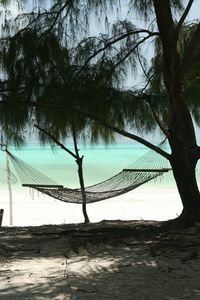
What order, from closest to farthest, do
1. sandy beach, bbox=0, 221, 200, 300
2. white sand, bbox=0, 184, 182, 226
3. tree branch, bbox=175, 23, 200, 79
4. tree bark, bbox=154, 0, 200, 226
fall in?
sandy beach, bbox=0, 221, 200, 300 → tree branch, bbox=175, 23, 200, 79 → tree bark, bbox=154, 0, 200, 226 → white sand, bbox=0, 184, 182, 226

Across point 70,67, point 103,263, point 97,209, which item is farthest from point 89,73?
point 97,209

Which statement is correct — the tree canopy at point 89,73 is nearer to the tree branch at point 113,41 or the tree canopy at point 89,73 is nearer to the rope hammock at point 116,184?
the tree branch at point 113,41

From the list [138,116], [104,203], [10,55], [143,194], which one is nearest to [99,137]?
[138,116]

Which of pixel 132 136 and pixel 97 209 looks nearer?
pixel 132 136

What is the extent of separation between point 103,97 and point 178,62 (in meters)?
0.53

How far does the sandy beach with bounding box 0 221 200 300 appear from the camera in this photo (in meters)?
2.15

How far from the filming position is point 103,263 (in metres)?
2.62

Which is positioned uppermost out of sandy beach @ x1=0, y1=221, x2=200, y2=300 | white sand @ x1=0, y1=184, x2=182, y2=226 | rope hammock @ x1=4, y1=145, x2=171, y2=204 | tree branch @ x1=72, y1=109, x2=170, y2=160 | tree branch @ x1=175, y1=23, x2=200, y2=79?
tree branch @ x1=175, y1=23, x2=200, y2=79

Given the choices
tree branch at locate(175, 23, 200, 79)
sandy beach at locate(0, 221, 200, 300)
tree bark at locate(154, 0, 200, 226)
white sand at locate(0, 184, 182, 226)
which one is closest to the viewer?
sandy beach at locate(0, 221, 200, 300)

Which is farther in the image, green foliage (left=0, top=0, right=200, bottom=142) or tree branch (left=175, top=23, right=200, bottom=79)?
green foliage (left=0, top=0, right=200, bottom=142)

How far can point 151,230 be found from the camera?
3.24m

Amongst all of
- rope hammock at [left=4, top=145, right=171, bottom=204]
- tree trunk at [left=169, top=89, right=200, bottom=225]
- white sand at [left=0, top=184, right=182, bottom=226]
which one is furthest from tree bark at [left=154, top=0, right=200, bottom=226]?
white sand at [left=0, top=184, right=182, bottom=226]

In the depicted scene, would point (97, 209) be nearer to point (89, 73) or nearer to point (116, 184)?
point (116, 184)

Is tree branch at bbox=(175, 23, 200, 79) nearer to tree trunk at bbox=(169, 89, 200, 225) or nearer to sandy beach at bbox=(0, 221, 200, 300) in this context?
tree trunk at bbox=(169, 89, 200, 225)
